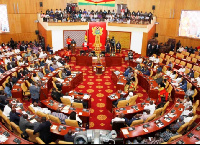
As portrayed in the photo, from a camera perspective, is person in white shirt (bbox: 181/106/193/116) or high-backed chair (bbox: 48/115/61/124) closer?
high-backed chair (bbox: 48/115/61/124)

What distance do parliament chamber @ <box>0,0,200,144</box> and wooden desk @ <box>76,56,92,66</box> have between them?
0.27 feet

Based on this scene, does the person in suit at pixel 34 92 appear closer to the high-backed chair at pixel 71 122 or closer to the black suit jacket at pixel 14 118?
the black suit jacket at pixel 14 118

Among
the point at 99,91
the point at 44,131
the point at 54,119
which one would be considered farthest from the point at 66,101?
the point at 99,91

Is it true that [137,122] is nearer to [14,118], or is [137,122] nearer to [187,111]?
[187,111]

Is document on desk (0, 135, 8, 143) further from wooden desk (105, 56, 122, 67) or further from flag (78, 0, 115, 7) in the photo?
flag (78, 0, 115, 7)

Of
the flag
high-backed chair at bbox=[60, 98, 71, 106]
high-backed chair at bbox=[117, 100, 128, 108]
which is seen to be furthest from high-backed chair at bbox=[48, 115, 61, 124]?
the flag

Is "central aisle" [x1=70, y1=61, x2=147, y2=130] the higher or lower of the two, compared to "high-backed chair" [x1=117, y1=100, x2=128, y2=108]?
lower

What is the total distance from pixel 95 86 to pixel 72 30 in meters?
9.74

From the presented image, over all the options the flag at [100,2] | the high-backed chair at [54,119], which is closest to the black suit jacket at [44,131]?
the high-backed chair at [54,119]

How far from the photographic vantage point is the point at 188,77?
482 inches

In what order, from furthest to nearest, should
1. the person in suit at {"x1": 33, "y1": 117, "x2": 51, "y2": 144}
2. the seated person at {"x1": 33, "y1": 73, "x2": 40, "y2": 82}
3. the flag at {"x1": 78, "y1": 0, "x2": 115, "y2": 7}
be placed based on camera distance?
1. the flag at {"x1": 78, "y1": 0, "x2": 115, "y2": 7}
2. the seated person at {"x1": 33, "y1": 73, "x2": 40, "y2": 82}
3. the person in suit at {"x1": 33, "y1": 117, "x2": 51, "y2": 144}

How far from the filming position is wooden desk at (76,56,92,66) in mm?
16641

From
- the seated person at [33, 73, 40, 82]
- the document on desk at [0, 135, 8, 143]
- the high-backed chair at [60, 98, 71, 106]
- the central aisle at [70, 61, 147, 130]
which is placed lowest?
the central aisle at [70, 61, 147, 130]

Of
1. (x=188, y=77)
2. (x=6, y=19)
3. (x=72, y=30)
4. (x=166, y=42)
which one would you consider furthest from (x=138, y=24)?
(x=6, y=19)
